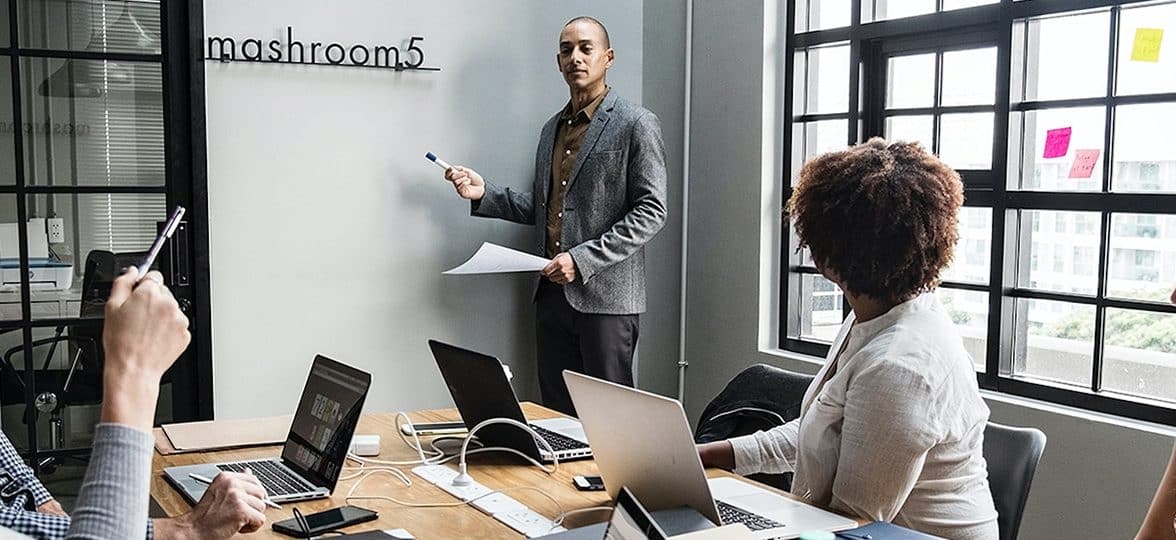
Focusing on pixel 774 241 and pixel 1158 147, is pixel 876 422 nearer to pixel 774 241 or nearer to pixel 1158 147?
pixel 1158 147

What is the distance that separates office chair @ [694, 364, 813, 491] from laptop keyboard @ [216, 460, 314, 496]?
1.04 m

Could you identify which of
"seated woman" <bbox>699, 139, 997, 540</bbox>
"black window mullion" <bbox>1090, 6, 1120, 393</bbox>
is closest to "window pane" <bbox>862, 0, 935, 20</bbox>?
"black window mullion" <bbox>1090, 6, 1120, 393</bbox>

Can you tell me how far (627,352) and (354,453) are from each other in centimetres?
190

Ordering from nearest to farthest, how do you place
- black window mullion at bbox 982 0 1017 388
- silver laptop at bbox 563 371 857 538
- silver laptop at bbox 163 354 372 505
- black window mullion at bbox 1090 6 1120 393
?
silver laptop at bbox 563 371 857 538 → silver laptop at bbox 163 354 372 505 → black window mullion at bbox 1090 6 1120 393 → black window mullion at bbox 982 0 1017 388

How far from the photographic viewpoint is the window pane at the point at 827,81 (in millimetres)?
4270

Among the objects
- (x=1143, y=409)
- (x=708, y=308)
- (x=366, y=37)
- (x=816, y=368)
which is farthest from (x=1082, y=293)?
(x=366, y=37)

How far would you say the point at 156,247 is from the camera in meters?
1.52

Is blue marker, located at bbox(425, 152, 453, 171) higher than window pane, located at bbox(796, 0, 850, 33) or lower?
lower

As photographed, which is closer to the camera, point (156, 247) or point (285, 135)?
point (156, 247)

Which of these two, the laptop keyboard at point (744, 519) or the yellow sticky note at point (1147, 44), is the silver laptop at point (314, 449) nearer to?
the laptop keyboard at point (744, 519)

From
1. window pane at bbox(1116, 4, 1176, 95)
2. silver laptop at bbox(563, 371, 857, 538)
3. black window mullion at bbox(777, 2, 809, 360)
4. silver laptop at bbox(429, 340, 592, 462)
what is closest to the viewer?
silver laptop at bbox(563, 371, 857, 538)

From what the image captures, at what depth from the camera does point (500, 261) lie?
4113 millimetres

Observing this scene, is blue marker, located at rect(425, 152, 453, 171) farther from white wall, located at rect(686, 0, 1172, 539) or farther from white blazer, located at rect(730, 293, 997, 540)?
white blazer, located at rect(730, 293, 997, 540)

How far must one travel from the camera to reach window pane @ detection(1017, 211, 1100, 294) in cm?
343
